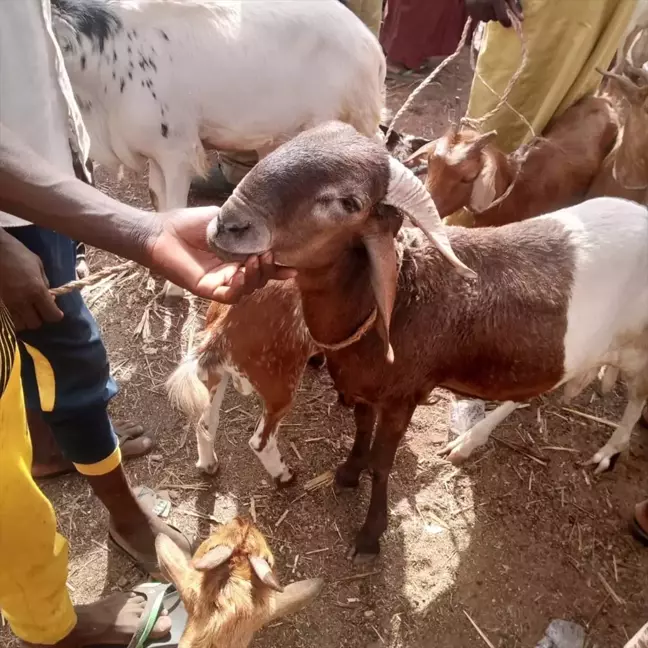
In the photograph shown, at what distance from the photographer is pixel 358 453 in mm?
2744

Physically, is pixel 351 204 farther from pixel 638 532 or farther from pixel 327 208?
pixel 638 532

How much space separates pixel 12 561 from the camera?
152 centimetres

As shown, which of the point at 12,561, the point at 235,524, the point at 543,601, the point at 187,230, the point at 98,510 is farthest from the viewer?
the point at 98,510

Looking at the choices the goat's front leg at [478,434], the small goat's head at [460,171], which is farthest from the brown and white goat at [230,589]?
the small goat's head at [460,171]

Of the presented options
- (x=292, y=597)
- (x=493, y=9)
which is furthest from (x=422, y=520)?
(x=493, y=9)

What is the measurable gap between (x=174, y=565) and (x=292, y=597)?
1.20 feet

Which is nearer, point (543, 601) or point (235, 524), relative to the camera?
point (235, 524)

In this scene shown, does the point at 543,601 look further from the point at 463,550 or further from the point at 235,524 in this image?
the point at 235,524

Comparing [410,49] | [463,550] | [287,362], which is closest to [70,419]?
[287,362]

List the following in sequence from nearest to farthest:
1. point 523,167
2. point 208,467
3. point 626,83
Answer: point 208,467, point 626,83, point 523,167

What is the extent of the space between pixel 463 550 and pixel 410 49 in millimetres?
4719

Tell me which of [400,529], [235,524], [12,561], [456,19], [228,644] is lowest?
[400,529]

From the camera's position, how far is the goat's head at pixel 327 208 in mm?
1542

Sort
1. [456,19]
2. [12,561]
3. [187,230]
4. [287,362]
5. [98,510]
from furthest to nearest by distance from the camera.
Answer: [456,19] < [98,510] < [287,362] < [187,230] < [12,561]
